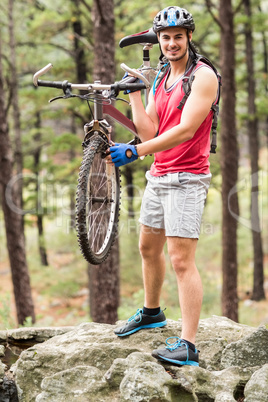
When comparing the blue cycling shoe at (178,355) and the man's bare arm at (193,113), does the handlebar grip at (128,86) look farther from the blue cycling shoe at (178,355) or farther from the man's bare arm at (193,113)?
the blue cycling shoe at (178,355)

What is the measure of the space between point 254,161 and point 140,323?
36.7ft

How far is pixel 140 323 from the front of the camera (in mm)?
4105

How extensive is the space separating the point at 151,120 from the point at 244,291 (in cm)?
1390

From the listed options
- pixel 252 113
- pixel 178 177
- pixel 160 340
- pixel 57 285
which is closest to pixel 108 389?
pixel 160 340

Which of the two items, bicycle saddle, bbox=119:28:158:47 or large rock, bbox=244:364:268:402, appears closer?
large rock, bbox=244:364:268:402

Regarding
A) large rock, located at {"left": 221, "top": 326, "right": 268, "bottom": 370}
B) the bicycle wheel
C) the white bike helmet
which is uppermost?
the white bike helmet

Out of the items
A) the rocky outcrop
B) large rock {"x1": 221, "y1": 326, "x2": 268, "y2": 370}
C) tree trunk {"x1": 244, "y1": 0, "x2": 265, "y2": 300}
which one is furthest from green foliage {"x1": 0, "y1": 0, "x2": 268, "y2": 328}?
large rock {"x1": 221, "y1": 326, "x2": 268, "y2": 370}

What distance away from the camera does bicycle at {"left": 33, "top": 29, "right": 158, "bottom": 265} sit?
3.31 metres

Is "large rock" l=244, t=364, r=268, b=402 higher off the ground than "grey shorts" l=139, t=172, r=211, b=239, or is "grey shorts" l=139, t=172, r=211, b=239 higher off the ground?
"grey shorts" l=139, t=172, r=211, b=239

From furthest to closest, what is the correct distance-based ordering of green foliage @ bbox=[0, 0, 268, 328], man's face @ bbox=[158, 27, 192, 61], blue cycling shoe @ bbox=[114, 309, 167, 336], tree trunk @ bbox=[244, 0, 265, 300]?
tree trunk @ bbox=[244, 0, 265, 300]
green foliage @ bbox=[0, 0, 268, 328]
blue cycling shoe @ bbox=[114, 309, 167, 336]
man's face @ bbox=[158, 27, 192, 61]

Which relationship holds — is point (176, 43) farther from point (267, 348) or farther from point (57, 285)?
point (57, 285)

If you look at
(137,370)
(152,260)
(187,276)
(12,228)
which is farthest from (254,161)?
(137,370)

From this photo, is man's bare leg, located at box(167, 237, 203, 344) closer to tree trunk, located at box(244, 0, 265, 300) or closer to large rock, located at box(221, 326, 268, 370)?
large rock, located at box(221, 326, 268, 370)

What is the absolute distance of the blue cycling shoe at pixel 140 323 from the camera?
4.06m
